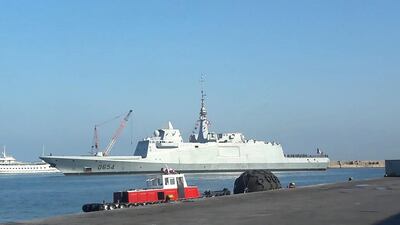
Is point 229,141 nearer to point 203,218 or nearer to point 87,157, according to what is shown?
point 87,157

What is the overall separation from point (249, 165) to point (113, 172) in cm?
2721

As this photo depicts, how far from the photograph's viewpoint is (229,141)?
123812 mm

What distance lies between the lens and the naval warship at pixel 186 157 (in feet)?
373

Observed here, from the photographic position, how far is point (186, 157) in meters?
117

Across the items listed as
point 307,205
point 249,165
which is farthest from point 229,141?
point 307,205

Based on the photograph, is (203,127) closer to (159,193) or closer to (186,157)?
(186,157)

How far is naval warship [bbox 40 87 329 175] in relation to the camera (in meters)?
114

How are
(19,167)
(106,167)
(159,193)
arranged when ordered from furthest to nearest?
(19,167)
(106,167)
(159,193)

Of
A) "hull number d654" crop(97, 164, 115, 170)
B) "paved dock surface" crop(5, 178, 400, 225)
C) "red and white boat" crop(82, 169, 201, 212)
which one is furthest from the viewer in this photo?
"hull number d654" crop(97, 164, 115, 170)

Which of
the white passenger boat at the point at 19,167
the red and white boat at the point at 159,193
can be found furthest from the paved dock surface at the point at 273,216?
the white passenger boat at the point at 19,167

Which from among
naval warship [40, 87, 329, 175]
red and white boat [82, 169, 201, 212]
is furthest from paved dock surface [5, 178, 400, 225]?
naval warship [40, 87, 329, 175]

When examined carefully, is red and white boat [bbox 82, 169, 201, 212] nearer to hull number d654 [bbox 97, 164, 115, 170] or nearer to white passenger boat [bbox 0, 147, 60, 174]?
hull number d654 [bbox 97, 164, 115, 170]

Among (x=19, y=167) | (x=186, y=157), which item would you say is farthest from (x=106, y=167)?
(x=19, y=167)

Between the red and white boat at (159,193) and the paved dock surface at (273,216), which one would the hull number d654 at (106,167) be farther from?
the paved dock surface at (273,216)
